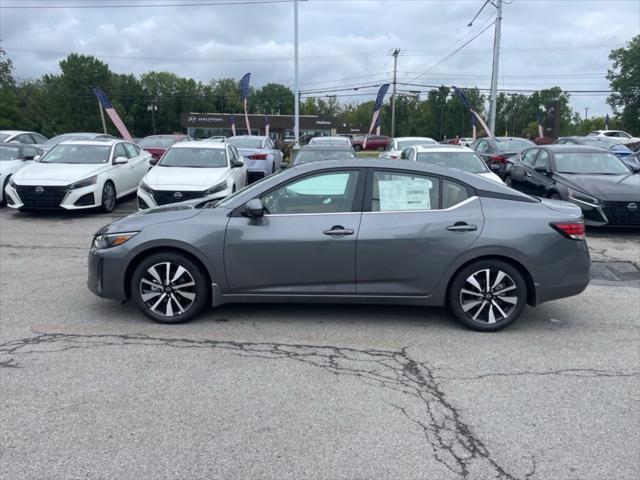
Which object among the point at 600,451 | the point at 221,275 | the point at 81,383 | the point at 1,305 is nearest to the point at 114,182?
the point at 1,305

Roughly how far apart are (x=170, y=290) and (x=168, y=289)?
0.07 ft

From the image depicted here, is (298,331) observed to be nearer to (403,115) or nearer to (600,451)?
(600,451)

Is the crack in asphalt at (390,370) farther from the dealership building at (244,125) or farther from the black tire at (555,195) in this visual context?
the dealership building at (244,125)

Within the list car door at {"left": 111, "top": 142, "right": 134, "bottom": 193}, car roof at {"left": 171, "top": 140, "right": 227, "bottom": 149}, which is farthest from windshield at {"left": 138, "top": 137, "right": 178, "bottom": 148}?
car roof at {"left": 171, "top": 140, "right": 227, "bottom": 149}

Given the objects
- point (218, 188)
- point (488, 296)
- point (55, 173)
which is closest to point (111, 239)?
point (488, 296)

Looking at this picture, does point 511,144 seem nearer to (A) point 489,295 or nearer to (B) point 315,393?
(A) point 489,295

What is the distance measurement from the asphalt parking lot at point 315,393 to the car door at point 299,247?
0.43m

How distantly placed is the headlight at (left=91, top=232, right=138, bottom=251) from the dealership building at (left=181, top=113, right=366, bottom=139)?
68.4 meters

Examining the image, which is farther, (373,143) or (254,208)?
(373,143)

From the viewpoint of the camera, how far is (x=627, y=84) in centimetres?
6188

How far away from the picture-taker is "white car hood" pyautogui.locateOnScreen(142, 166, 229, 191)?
33.8 ft

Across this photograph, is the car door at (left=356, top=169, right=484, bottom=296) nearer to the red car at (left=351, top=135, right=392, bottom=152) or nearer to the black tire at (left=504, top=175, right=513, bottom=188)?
the black tire at (left=504, top=175, right=513, bottom=188)

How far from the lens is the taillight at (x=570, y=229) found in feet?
16.2

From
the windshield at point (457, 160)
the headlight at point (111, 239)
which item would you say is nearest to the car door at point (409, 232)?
the headlight at point (111, 239)
